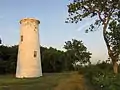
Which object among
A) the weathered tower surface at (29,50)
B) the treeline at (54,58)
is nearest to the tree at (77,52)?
the treeline at (54,58)

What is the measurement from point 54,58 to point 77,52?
787cm

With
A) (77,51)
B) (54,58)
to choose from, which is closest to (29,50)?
(54,58)

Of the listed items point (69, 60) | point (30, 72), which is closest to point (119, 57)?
point (30, 72)

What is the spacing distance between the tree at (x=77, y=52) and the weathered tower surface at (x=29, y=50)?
19888mm

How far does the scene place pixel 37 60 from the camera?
34.2 meters

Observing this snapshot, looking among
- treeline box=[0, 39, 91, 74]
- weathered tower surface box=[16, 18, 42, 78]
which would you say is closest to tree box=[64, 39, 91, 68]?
treeline box=[0, 39, 91, 74]

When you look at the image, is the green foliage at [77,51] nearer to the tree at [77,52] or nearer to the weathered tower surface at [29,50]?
the tree at [77,52]

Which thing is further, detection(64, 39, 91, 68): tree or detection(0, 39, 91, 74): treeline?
detection(64, 39, 91, 68): tree

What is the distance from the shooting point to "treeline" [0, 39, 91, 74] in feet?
149

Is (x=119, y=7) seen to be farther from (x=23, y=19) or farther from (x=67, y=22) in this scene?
(x=23, y=19)

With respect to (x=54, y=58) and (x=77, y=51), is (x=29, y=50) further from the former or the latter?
(x=77, y=51)

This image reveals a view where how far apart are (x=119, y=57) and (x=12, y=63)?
25.4 meters

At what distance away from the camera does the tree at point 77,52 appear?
54.2 metres

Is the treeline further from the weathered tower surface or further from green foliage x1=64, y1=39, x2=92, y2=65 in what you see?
the weathered tower surface
